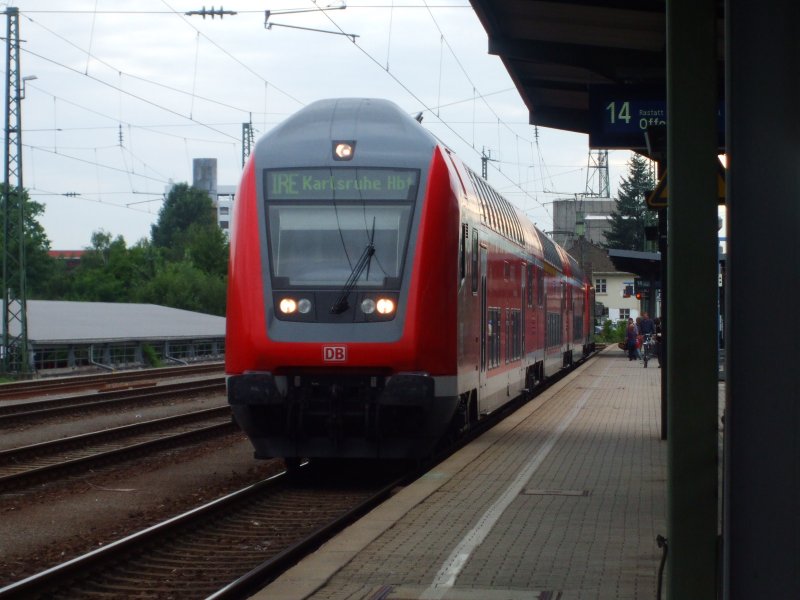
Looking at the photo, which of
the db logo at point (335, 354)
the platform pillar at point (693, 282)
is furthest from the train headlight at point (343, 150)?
the platform pillar at point (693, 282)

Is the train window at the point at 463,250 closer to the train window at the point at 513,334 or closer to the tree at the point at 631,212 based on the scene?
the train window at the point at 513,334

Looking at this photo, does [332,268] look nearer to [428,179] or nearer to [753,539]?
[428,179]

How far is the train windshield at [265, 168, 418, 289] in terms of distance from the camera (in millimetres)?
11078

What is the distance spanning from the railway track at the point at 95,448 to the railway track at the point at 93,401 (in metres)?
2.71

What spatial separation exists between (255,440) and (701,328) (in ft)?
23.4

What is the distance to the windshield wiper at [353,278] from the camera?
432 inches

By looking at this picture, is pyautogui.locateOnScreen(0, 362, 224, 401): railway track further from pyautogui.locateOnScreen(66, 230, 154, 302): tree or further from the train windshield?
pyautogui.locateOnScreen(66, 230, 154, 302): tree

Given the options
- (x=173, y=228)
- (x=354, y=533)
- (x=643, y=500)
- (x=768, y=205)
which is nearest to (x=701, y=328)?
(x=768, y=205)

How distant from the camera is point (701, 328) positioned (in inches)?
169

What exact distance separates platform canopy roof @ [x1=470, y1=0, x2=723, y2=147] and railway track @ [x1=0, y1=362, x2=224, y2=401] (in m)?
15.8

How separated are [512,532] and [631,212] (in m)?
103

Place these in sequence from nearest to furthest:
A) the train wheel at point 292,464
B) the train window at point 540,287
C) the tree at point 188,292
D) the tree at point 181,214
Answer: the train wheel at point 292,464, the train window at point 540,287, the tree at point 188,292, the tree at point 181,214

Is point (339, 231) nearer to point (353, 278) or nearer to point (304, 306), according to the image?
point (353, 278)

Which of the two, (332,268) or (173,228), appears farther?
(173,228)
